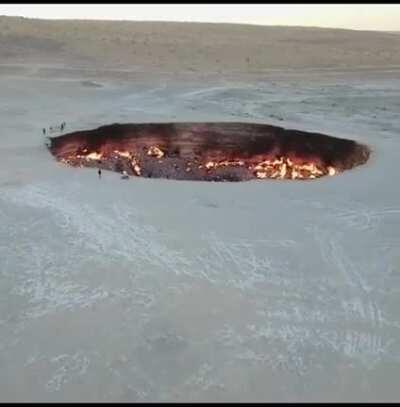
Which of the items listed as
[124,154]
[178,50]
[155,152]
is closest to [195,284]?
[124,154]

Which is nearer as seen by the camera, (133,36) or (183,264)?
(183,264)

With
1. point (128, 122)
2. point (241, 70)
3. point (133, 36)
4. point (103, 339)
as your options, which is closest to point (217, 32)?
point (133, 36)

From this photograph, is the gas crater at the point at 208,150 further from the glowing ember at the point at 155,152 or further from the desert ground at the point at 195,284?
the desert ground at the point at 195,284

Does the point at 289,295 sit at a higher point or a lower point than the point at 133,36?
lower

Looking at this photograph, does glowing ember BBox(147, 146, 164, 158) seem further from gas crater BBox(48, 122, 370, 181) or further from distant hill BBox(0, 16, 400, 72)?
distant hill BBox(0, 16, 400, 72)

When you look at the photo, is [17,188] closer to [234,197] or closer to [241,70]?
[234,197]

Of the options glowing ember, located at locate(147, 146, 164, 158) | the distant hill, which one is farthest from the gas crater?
the distant hill
